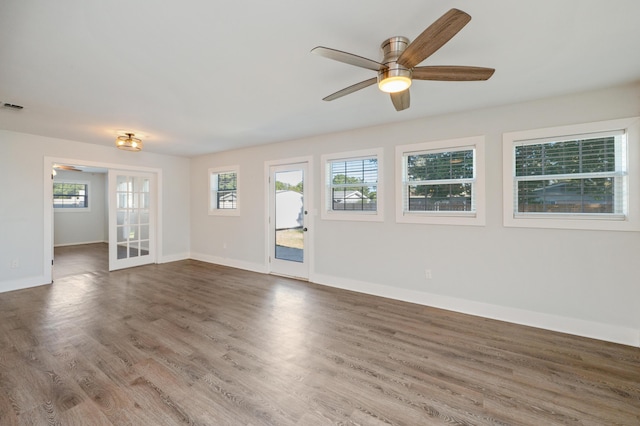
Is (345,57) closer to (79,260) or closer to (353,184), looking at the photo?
(353,184)

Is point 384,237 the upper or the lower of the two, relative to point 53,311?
upper

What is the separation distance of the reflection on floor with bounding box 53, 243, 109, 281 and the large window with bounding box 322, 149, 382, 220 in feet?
16.0

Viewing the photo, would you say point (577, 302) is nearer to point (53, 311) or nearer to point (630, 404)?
point (630, 404)

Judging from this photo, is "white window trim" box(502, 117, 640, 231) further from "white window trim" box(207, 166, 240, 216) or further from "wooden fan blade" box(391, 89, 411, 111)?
"white window trim" box(207, 166, 240, 216)

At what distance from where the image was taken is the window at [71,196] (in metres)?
8.20

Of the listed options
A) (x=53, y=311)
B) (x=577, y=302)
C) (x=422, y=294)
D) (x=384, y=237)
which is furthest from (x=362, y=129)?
(x=53, y=311)

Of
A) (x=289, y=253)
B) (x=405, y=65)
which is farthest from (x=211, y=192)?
(x=405, y=65)

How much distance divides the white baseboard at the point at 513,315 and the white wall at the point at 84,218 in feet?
30.4

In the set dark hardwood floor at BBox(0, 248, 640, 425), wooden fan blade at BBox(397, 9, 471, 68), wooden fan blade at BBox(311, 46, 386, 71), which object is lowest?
dark hardwood floor at BBox(0, 248, 640, 425)

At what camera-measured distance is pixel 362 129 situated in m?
4.15

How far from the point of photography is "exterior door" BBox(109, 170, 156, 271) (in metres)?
5.46

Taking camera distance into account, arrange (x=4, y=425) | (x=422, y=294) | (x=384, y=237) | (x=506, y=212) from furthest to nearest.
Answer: (x=384, y=237)
(x=422, y=294)
(x=506, y=212)
(x=4, y=425)

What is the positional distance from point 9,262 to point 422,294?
20.7 feet

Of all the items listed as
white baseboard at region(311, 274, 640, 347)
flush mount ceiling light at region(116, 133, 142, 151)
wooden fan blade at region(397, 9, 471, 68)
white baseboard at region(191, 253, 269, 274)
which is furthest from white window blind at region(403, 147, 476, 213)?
flush mount ceiling light at region(116, 133, 142, 151)
